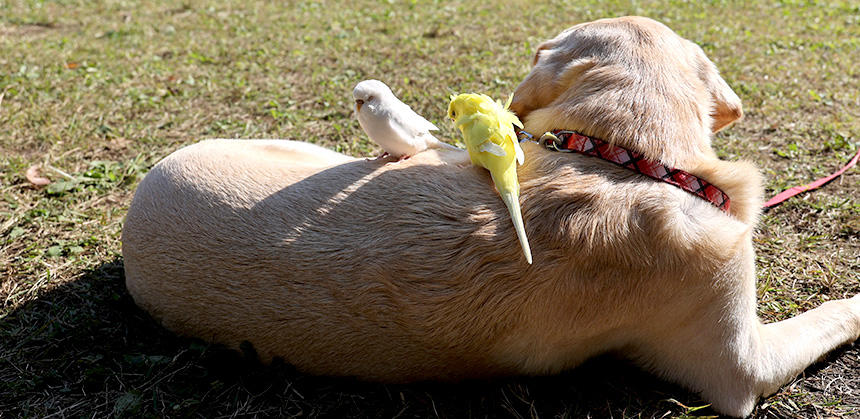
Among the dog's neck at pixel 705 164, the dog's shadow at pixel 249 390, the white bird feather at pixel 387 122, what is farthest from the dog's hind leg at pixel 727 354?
the white bird feather at pixel 387 122

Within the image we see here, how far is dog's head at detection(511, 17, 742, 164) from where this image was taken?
2572 mm

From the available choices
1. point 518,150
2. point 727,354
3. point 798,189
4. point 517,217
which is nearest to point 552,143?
point 518,150

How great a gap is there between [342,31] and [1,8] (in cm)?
462

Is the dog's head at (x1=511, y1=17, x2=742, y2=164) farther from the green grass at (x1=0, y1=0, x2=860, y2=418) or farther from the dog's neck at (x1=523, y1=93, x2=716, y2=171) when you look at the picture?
the green grass at (x1=0, y1=0, x2=860, y2=418)

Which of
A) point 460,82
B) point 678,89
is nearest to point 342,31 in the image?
point 460,82

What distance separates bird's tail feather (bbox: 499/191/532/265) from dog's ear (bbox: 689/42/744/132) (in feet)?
3.60

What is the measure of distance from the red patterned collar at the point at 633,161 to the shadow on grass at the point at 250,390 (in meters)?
0.84

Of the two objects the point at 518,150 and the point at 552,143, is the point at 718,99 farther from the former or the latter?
the point at 518,150

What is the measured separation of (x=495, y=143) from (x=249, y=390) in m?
1.49

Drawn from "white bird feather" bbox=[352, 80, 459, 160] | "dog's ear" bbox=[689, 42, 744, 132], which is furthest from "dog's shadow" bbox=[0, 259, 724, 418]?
"dog's ear" bbox=[689, 42, 744, 132]

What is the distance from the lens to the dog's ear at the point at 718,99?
9.18 feet

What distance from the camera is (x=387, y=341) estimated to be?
8.09ft

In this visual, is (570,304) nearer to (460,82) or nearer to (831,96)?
(460,82)

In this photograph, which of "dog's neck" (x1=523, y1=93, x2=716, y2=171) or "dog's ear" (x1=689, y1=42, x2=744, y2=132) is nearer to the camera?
"dog's neck" (x1=523, y1=93, x2=716, y2=171)
